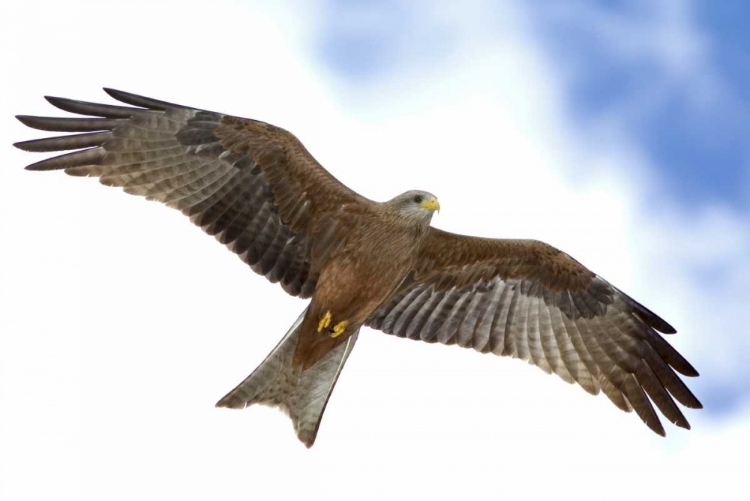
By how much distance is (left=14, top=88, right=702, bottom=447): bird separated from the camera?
11.9 metres

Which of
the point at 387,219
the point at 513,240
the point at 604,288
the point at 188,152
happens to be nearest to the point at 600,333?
the point at 604,288

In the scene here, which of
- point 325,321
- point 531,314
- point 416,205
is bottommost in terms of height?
point 325,321

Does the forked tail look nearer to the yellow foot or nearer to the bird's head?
the yellow foot

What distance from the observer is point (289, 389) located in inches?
475

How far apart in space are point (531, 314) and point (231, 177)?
3.81 metres

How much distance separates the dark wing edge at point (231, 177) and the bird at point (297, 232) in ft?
0.03

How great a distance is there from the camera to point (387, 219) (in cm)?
1206

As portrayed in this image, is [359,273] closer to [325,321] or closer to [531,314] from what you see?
[325,321]

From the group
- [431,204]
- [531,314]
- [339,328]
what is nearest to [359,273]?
[339,328]

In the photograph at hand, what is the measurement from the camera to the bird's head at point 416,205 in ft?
39.5

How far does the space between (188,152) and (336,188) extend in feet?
5.25

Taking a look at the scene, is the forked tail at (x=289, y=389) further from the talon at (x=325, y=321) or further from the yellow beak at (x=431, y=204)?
the yellow beak at (x=431, y=204)

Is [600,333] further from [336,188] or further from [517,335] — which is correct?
[336,188]

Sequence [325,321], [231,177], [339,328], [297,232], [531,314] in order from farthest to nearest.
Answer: [531,314] < [297,232] < [231,177] < [339,328] < [325,321]
